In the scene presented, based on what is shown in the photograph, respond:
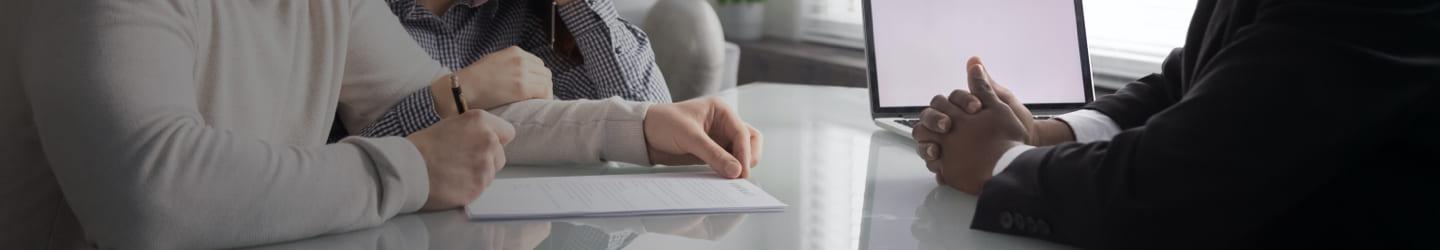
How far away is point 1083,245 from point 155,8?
602 millimetres

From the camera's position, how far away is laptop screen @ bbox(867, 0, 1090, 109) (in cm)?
133

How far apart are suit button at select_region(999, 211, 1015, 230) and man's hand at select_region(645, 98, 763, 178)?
263 mm

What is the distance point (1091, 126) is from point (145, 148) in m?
0.85

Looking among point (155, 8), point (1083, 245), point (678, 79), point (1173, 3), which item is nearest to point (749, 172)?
point (1083, 245)

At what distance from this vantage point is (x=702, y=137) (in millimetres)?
1018

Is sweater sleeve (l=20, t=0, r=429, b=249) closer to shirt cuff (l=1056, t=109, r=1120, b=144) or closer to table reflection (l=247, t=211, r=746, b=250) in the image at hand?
table reflection (l=247, t=211, r=746, b=250)

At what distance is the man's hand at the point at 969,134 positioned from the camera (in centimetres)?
97

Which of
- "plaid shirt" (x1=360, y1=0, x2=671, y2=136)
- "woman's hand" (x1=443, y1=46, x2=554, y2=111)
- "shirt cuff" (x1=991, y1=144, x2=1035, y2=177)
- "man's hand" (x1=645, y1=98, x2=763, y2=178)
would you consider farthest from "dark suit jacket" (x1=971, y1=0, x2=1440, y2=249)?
"plaid shirt" (x1=360, y1=0, x2=671, y2=136)

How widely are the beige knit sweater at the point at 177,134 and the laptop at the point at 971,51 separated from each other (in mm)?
639

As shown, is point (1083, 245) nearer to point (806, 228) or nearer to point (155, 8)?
point (806, 228)

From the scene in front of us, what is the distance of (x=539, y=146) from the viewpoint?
3.50 ft

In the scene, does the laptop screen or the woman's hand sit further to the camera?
the laptop screen

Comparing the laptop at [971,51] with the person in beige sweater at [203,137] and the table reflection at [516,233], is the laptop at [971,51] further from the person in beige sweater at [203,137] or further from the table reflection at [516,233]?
the table reflection at [516,233]

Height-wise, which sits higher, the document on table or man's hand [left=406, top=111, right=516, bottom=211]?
man's hand [left=406, top=111, right=516, bottom=211]
